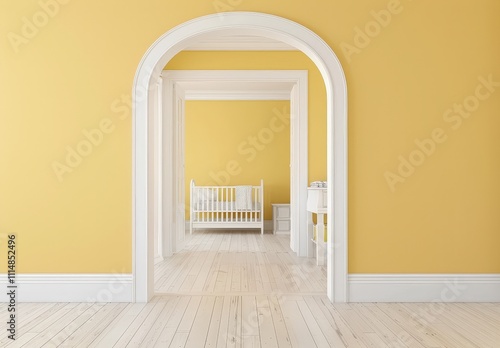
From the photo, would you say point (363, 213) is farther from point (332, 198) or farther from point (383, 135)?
point (383, 135)

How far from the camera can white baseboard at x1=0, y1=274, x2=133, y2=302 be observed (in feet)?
10.3

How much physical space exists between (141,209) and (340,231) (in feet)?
4.67

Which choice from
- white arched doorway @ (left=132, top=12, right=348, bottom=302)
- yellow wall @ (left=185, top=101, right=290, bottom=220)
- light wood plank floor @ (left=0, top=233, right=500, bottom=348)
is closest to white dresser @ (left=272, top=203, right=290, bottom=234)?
yellow wall @ (left=185, top=101, right=290, bottom=220)

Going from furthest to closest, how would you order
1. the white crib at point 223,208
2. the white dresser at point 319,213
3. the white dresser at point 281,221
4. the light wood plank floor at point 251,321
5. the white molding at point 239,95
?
the white molding at point 239,95 < the white dresser at point 281,221 < the white crib at point 223,208 < the white dresser at point 319,213 < the light wood plank floor at point 251,321

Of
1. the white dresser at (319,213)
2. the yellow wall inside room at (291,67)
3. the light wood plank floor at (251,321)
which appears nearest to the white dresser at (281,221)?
the yellow wall inside room at (291,67)

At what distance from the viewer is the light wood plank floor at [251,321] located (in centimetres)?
239

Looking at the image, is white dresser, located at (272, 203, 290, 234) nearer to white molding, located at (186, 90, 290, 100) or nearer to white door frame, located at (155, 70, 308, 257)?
white door frame, located at (155, 70, 308, 257)

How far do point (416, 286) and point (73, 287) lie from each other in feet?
8.01

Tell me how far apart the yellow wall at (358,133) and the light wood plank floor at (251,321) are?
1.09 ft

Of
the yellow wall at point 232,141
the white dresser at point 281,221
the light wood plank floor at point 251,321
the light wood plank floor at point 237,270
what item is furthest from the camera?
Answer: the yellow wall at point 232,141

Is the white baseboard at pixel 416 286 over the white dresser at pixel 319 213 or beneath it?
beneath

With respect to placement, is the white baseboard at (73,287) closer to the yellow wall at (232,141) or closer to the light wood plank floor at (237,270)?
the light wood plank floor at (237,270)

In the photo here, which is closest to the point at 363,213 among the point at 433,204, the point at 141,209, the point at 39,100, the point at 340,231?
the point at 340,231

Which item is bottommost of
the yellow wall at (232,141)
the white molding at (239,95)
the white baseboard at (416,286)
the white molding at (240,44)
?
the white baseboard at (416,286)
